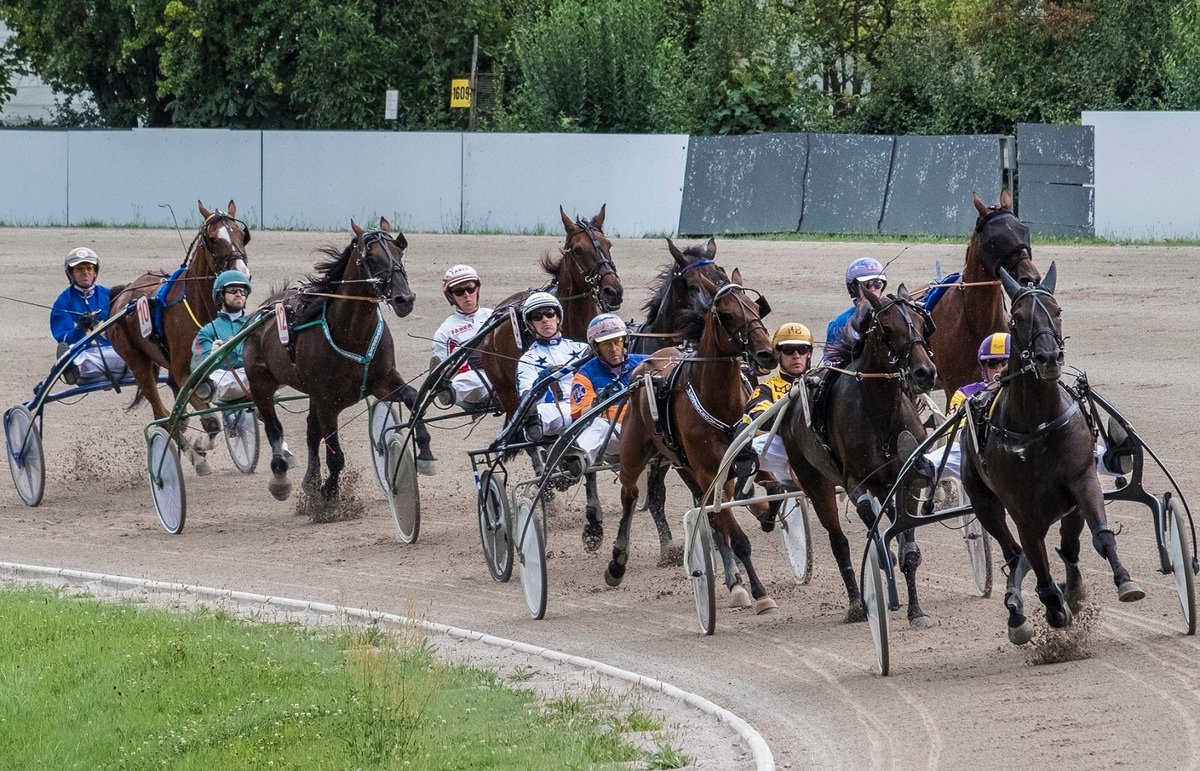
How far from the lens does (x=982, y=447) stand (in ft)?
22.0

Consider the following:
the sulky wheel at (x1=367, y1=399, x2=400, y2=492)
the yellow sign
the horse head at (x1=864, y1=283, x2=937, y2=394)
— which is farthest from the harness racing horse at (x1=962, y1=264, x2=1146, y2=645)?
the yellow sign

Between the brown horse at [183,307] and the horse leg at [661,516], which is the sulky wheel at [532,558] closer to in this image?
the horse leg at [661,516]

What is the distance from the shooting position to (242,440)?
1339 centimetres

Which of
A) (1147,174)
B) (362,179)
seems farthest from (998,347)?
(362,179)

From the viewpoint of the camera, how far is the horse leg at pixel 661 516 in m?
9.58

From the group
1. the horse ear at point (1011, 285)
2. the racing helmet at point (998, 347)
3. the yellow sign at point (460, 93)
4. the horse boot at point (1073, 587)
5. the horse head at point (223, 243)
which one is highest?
the yellow sign at point (460, 93)

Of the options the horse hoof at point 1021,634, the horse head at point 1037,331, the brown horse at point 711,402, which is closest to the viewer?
the horse head at point 1037,331

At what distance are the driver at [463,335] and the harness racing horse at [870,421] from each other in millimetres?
3231

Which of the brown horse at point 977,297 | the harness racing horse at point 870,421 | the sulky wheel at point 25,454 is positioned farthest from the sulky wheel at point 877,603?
the sulky wheel at point 25,454

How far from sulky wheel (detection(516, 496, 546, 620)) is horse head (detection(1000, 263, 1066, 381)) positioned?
2.81 metres

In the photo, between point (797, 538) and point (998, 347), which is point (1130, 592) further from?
point (797, 538)

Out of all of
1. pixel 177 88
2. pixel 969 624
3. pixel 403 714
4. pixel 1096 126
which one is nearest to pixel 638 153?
pixel 1096 126

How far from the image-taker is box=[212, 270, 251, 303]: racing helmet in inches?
447

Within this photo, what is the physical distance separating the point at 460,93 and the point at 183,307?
44.1 feet
